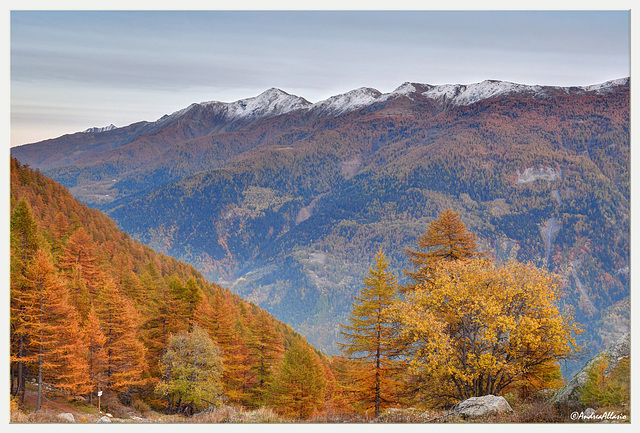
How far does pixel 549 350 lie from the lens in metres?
20.8

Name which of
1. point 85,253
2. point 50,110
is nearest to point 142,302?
point 85,253

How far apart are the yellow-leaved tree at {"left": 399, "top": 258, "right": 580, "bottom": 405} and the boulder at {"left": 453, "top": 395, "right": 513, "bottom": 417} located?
50.4 inches

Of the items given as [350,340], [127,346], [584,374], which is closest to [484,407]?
[584,374]

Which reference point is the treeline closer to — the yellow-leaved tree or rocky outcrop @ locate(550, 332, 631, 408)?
the yellow-leaved tree

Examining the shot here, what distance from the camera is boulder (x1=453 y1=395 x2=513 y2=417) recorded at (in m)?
17.5

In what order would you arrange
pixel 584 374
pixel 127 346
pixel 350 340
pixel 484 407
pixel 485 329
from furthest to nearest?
pixel 127 346 < pixel 350 340 < pixel 485 329 < pixel 484 407 < pixel 584 374

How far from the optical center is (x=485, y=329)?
19.5m

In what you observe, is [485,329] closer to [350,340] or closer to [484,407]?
[484,407]

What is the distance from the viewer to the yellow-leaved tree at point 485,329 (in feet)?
63.9

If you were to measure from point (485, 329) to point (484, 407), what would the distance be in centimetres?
325

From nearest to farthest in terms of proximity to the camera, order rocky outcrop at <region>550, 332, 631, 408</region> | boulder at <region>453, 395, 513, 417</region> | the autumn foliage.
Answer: rocky outcrop at <region>550, 332, 631, 408</region> < boulder at <region>453, 395, 513, 417</region> < the autumn foliage

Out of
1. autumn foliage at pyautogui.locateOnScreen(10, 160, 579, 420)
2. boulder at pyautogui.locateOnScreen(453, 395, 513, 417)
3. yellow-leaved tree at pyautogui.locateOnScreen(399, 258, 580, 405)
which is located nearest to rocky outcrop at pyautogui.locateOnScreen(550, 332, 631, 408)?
yellow-leaved tree at pyautogui.locateOnScreen(399, 258, 580, 405)

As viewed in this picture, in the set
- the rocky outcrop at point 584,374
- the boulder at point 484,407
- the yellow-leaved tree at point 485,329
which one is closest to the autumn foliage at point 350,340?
the yellow-leaved tree at point 485,329

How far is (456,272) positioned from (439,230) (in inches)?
305
